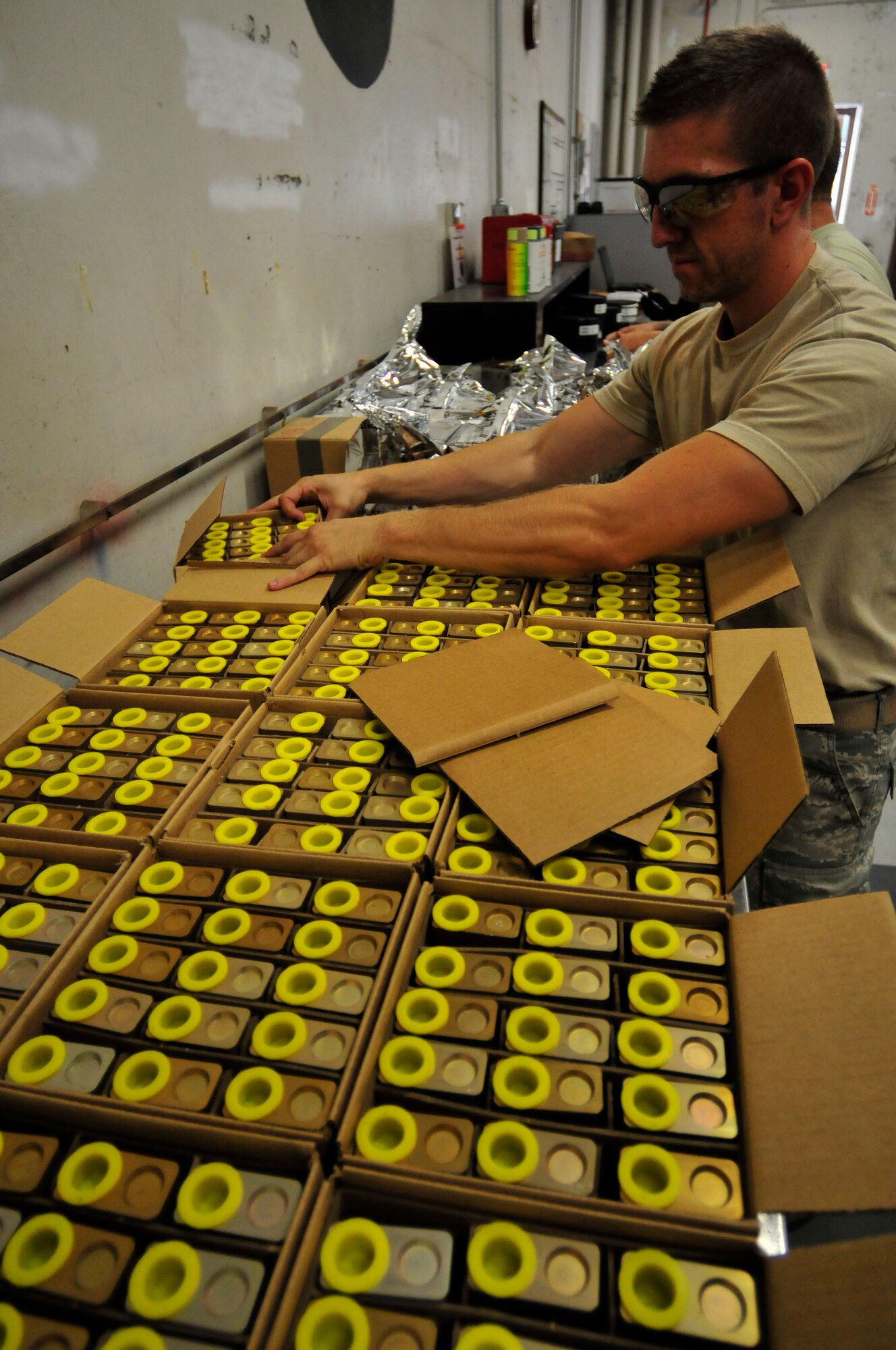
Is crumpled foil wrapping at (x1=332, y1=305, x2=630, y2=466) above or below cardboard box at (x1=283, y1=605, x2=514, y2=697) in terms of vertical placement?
above

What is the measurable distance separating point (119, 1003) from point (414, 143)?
10.0 feet

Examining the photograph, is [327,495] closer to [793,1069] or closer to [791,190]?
[791,190]

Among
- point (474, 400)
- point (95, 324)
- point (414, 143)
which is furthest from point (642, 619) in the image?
point (414, 143)

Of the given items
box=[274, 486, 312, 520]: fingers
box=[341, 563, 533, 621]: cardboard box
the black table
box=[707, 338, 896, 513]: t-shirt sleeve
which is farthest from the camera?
the black table

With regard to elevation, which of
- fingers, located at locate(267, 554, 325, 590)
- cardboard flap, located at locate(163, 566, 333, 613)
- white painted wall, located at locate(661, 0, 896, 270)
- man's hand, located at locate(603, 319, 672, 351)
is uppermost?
white painted wall, located at locate(661, 0, 896, 270)

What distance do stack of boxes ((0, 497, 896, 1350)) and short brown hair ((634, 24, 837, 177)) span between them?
84cm

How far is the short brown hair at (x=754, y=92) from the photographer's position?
1157mm

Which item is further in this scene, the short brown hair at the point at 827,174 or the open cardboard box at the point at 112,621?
the short brown hair at the point at 827,174

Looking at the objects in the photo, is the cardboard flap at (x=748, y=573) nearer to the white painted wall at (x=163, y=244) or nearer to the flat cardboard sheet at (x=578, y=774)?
the flat cardboard sheet at (x=578, y=774)

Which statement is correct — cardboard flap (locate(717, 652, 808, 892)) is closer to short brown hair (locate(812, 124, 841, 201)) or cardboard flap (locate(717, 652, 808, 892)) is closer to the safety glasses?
the safety glasses

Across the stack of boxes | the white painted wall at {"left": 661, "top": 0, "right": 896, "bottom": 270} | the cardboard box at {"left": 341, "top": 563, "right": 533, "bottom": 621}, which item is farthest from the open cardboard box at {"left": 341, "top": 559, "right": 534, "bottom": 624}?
the white painted wall at {"left": 661, "top": 0, "right": 896, "bottom": 270}

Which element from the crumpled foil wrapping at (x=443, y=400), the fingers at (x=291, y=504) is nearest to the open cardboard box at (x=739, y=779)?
the fingers at (x=291, y=504)

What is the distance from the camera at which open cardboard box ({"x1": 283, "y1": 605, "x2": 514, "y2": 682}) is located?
1.17m

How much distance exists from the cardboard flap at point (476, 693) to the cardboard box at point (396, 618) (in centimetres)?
12
